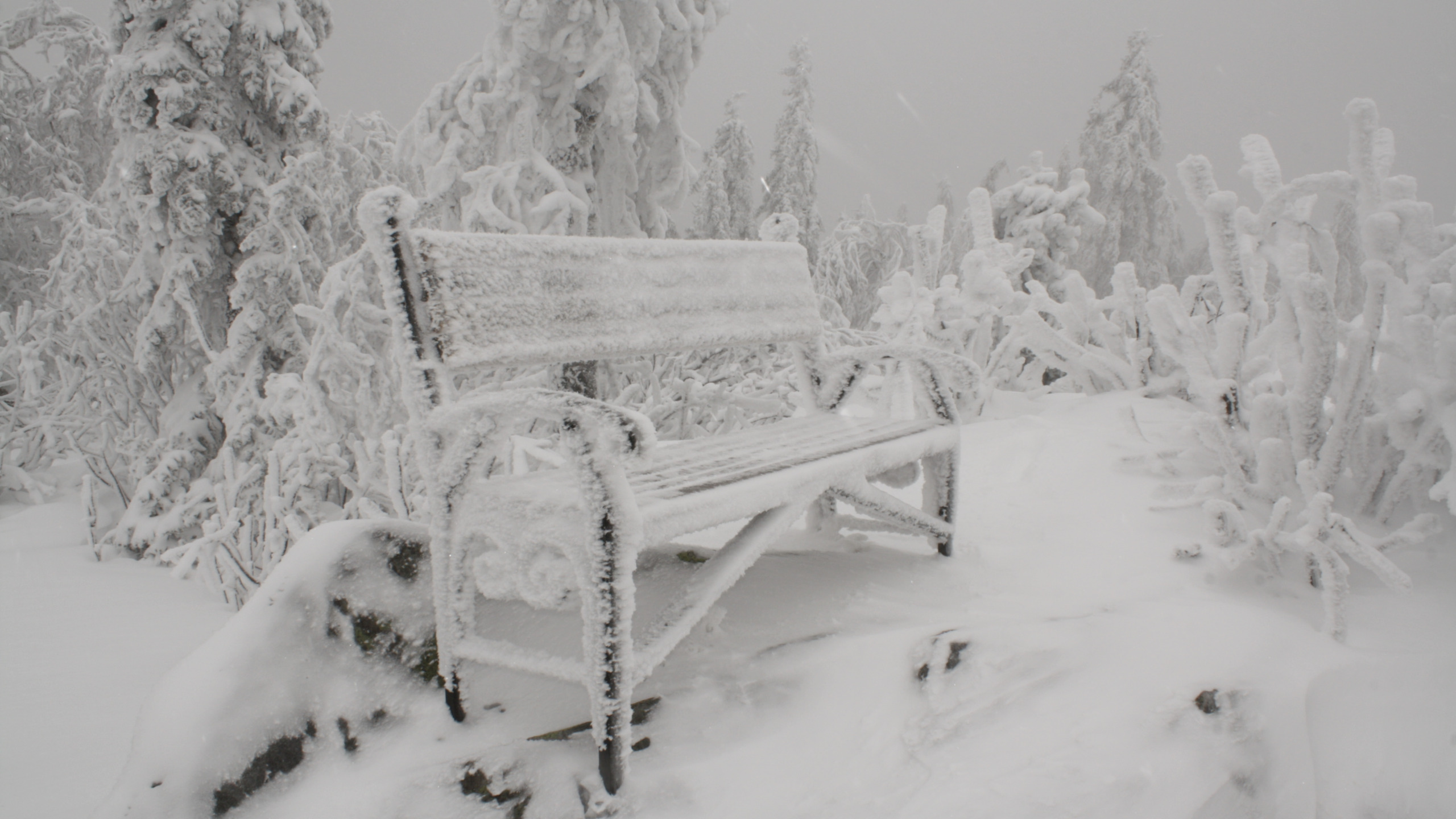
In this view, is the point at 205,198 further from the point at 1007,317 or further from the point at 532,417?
the point at 1007,317

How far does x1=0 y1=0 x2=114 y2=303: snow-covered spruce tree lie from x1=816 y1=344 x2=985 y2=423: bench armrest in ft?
37.0

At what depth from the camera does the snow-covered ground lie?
120 cm

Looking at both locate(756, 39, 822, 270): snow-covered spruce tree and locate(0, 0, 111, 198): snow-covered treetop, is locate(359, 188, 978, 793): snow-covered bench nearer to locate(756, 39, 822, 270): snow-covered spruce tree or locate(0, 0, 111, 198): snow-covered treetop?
locate(0, 0, 111, 198): snow-covered treetop

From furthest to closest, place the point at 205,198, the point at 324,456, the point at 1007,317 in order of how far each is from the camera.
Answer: the point at 205,198 → the point at 1007,317 → the point at 324,456

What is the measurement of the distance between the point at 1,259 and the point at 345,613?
11916mm

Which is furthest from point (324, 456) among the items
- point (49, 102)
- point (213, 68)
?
point (49, 102)

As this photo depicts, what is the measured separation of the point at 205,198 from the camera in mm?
4863

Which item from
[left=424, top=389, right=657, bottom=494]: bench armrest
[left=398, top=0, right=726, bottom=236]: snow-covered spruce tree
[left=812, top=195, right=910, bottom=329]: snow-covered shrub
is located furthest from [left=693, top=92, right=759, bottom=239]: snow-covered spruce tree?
[left=424, top=389, right=657, bottom=494]: bench armrest

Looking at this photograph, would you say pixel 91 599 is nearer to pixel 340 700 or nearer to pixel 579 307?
pixel 340 700

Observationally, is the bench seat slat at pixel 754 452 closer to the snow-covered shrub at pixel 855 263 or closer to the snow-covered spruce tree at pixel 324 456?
the snow-covered spruce tree at pixel 324 456

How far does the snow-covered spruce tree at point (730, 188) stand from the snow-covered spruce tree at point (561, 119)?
16.5m

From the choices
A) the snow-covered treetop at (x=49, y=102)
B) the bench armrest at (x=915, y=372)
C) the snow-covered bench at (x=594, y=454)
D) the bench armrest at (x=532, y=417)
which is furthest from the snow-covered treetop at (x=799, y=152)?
the bench armrest at (x=532, y=417)

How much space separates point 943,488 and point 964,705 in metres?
0.96

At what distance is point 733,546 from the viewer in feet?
5.13
